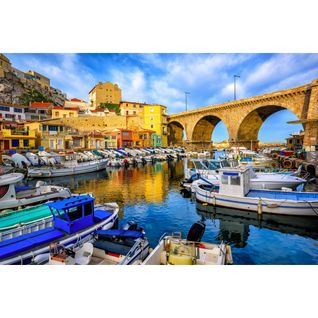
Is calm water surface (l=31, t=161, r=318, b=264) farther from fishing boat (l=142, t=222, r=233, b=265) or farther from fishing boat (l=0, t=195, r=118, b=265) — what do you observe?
fishing boat (l=0, t=195, r=118, b=265)

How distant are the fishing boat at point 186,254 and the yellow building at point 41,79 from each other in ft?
268

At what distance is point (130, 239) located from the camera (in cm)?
707

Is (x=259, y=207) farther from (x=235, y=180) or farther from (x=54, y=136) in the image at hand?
(x=54, y=136)

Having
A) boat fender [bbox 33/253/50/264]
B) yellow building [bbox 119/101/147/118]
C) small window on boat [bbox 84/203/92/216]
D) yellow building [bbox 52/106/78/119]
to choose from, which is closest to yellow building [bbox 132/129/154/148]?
yellow building [bbox 119/101/147/118]

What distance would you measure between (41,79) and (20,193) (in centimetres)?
7556

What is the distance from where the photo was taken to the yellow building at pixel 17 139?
3269cm

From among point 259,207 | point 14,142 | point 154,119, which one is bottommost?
point 259,207

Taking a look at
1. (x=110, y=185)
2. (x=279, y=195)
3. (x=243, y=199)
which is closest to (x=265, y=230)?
(x=243, y=199)

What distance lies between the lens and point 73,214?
25.2 ft

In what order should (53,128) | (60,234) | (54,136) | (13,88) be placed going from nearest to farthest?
(60,234) < (54,136) < (53,128) < (13,88)

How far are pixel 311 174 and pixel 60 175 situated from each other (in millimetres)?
28868

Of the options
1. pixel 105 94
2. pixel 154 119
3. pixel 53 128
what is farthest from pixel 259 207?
pixel 105 94

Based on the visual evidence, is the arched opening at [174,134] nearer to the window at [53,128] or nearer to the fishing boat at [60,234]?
the window at [53,128]

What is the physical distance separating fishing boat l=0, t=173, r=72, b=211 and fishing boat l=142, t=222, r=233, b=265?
8661 mm
